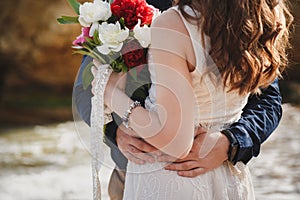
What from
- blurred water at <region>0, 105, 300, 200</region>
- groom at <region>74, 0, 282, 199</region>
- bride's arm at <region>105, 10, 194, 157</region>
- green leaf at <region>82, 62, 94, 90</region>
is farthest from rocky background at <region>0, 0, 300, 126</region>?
bride's arm at <region>105, 10, 194, 157</region>

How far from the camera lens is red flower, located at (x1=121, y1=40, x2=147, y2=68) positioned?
6.63 ft

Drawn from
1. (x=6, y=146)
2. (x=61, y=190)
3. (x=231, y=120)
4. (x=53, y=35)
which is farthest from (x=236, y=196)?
(x=53, y=35)

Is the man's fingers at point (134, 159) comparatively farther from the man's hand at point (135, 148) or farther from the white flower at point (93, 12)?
the white flower at point (93, 12)

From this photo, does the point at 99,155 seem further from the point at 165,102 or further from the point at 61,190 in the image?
the point at 61,190

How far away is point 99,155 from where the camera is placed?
6.72ft

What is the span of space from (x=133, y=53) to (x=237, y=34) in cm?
30

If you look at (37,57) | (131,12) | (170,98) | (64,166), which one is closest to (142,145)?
(170,98)

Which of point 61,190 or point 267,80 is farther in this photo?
point 61,190

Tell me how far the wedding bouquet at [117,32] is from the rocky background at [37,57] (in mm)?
5542

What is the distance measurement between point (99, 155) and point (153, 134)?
0.20 m

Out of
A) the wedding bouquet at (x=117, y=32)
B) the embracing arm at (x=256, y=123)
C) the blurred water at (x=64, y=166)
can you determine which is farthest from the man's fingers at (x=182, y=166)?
the blurred water at (x=64, y=166)

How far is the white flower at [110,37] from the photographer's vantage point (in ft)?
6.49

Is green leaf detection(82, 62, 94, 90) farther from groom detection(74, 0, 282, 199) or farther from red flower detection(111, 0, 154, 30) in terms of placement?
red flower detection(111, 0, 154, 30)

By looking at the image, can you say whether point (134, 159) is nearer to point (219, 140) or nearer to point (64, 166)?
point (219, 140)
